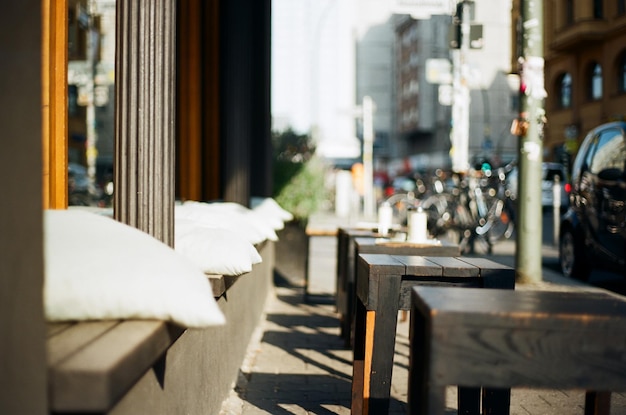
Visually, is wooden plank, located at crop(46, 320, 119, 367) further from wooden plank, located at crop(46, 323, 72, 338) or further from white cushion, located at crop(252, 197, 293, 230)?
white cushion, located at crop(252, 197, 293, 230)

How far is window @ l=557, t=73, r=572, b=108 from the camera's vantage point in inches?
1614

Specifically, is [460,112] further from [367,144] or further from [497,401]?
[497,401]

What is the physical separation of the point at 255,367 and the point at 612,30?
34158mm

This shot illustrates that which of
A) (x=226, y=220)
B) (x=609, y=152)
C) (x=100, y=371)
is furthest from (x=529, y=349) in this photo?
(x=609, y=152)

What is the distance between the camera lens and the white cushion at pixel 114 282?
2.16m

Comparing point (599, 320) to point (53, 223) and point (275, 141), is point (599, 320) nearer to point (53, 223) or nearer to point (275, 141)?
point (53, 223)

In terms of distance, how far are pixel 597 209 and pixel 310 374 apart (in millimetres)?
5380

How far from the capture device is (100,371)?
1764 millimetres

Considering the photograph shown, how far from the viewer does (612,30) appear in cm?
3575

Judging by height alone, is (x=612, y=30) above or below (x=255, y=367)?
above

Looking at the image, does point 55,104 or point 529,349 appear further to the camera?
point 55,104

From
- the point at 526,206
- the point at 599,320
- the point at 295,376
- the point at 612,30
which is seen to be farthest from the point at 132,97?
the point at 612,30

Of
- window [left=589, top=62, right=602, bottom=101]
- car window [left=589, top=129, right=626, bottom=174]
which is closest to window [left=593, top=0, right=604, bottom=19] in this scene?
window [left=589, top=62, right=602, bottom=101]

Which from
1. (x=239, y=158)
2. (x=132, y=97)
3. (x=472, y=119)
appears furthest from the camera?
(x=472, y=119)
